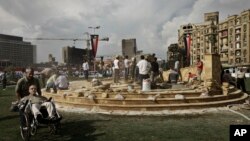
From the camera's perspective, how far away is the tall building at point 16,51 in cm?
12890

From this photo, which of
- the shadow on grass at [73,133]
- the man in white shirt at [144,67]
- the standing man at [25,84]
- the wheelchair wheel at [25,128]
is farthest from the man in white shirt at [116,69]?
the wheelchair wheel at [25,128]

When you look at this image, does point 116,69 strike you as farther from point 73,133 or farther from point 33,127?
point 33,127

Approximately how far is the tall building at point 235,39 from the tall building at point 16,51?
78.2 metres

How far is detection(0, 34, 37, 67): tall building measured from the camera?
128900mm

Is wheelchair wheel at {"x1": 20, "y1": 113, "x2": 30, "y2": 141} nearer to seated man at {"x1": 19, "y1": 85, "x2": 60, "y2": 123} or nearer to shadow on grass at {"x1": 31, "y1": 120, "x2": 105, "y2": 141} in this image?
seated man at {"x1": 19, "y1": 85, "x2": 60, "y2": 123}

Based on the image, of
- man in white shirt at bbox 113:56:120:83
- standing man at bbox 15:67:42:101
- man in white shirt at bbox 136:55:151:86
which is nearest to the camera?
standing man at bbox 15:67:42:101

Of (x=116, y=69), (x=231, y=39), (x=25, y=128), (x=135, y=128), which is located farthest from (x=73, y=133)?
(x=231, y=39)

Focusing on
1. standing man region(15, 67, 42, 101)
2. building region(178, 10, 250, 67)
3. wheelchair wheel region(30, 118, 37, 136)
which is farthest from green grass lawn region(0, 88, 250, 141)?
building region(178, 10, 250, 67)

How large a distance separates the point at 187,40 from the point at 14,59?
12017cm

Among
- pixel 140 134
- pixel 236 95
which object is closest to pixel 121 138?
pixel 140 134

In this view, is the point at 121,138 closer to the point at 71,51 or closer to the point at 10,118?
the point at 10,118

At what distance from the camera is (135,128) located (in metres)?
9.14

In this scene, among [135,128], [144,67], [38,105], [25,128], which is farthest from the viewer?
[144,67]

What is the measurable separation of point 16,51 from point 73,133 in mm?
134739
